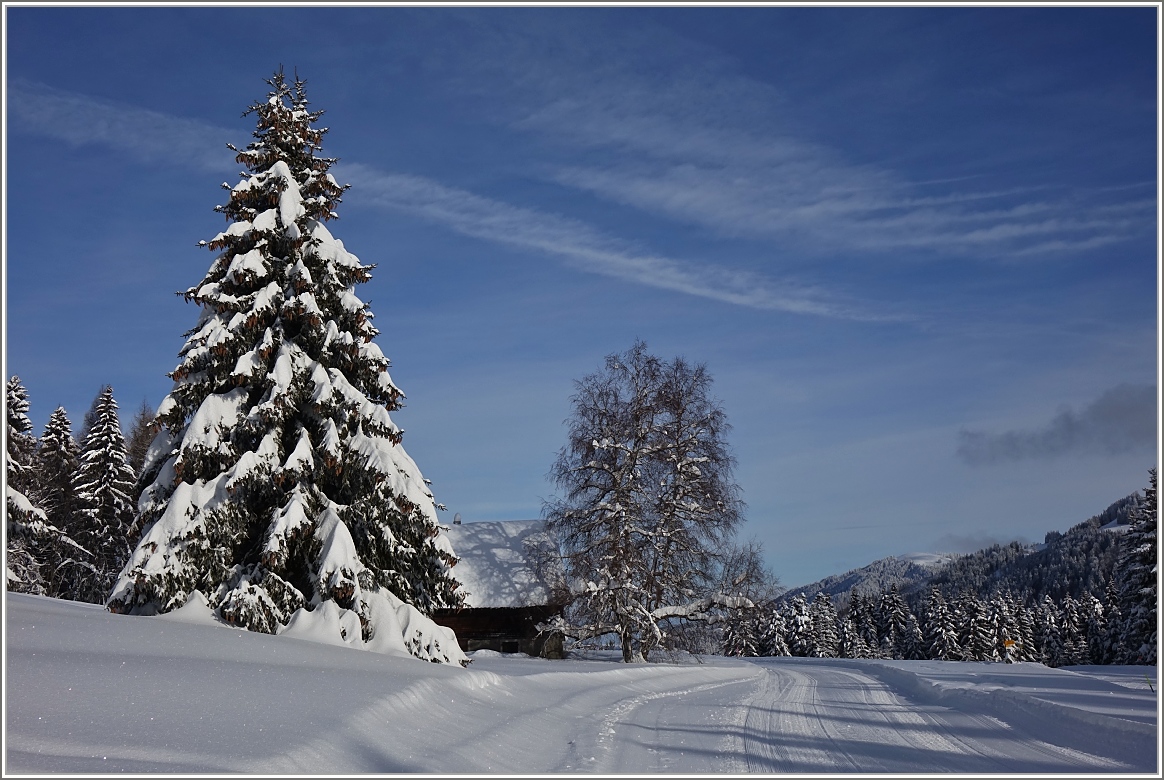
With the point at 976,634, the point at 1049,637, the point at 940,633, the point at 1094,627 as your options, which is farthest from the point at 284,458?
the point at 1049,637

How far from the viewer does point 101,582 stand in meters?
33.5

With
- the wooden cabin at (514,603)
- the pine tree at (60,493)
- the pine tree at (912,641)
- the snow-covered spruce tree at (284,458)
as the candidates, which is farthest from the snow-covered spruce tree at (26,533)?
the pine tree at (912,641)

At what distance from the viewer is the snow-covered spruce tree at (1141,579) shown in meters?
38.5

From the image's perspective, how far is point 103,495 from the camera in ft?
113

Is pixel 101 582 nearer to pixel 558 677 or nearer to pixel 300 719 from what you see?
pixel 558 677

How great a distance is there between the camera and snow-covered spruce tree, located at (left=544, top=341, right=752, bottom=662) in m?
26.5

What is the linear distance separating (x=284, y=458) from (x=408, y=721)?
7.83m

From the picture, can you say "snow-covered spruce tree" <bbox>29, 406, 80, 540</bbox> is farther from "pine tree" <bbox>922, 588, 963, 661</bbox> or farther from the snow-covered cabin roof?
"pine tree" <bbox>922, 588, 963, 661</bbox>

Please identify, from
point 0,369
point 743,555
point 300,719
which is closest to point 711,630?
point 743,555

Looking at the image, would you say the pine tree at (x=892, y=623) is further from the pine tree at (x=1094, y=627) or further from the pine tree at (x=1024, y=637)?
the pine tree at (x=1094, y=627)

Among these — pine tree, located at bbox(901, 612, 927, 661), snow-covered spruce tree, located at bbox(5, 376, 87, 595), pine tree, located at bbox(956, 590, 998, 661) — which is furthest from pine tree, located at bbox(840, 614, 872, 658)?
snow-covered spruce tree, located at bbox(5, 376, 87, 595)

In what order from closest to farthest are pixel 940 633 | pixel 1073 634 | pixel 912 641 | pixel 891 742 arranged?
pixel 891 742
pixel 940 633
pixel 1073 634
pixel 912 641

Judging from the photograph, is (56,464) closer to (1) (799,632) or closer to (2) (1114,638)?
(2) (1114,638)

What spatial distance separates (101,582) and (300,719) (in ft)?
103
